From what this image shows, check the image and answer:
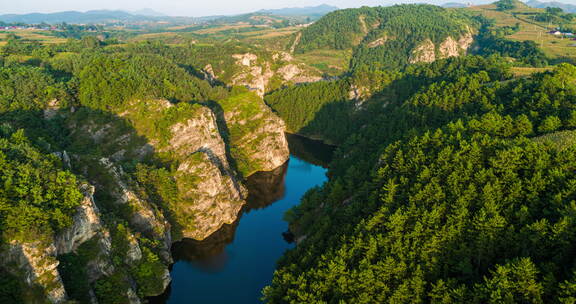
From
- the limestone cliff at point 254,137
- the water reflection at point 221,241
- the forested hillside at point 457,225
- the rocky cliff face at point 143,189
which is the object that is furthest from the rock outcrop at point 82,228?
the limestone cliff at point 254,137

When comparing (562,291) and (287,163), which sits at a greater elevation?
(562,291)

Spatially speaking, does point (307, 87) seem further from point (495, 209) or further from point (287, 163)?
point (495, 209)

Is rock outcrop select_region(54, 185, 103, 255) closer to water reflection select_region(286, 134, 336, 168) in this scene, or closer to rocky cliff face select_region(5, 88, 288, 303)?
rocky cliff face select_region(5, 88, 288, 303)

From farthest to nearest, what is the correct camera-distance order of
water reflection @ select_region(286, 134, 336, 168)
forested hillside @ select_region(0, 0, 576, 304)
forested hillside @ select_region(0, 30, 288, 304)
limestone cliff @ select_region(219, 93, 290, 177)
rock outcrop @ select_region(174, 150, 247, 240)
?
water reflection @ select_region(286, 134, 336, 168) → limestone cliff @ select_region(219, 93, 290, 177) → rock outcrop @ select_region(174, 150, 247, 240) → forested hillside @ select_region(0, 30, 288, 304) → forested hillside @ select_region(0, 0, 576, 304)

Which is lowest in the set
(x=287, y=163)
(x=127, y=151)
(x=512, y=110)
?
(x=287, y=163)

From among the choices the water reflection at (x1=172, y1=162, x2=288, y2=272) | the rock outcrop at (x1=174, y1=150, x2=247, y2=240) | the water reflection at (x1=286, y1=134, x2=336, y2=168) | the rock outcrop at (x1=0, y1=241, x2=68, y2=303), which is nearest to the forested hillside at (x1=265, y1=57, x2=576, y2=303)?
the water reflection at (x1=172, y1=162, x2=288, y2=272)

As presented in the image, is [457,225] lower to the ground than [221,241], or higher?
higher

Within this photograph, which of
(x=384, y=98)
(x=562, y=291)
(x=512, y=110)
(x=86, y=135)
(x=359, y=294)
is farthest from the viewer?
(x=384, y=98)

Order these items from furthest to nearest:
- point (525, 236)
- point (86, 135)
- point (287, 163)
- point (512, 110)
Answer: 1. point (287, 163)
2. point (86, 135)
3. point (512, 110)
4. point (525, 236)

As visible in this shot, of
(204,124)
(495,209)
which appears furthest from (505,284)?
(204,124)

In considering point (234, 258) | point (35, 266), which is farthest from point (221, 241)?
point (35, 266)

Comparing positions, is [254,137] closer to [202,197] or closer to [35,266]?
[202,197]
